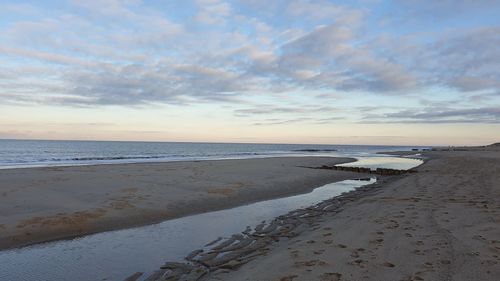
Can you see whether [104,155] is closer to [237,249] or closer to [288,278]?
[237,249]

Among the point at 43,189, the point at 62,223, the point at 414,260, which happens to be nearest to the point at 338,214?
the point at 414,260

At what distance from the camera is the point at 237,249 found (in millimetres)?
8820

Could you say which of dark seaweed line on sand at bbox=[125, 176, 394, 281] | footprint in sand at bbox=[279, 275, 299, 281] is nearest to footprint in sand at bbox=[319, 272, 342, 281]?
footprint in sand at bbox=[279, 275, 299, 281]

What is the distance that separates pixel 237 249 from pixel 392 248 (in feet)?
11.8

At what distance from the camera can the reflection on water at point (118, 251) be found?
7.44 metres

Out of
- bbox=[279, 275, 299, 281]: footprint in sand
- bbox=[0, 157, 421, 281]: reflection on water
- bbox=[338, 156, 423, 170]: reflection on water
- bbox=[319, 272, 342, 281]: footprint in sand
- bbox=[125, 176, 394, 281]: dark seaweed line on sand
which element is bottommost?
bbox=[0, 157, 421, 281]: reflection on water

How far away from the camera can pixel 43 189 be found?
1622 cm

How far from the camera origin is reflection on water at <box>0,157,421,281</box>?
7.44 metres

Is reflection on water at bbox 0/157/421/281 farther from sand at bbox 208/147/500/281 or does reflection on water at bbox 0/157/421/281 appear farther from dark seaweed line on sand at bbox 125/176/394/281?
sand at bbox 208/147/500/281

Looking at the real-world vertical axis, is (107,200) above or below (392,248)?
below

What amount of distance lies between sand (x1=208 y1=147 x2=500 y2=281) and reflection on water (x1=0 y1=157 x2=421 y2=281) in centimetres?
208

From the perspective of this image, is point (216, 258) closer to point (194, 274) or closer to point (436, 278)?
point (194, 274)

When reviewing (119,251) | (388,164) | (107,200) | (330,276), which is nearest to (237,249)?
(119,251)

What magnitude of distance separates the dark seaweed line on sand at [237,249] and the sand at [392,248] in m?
0.31
